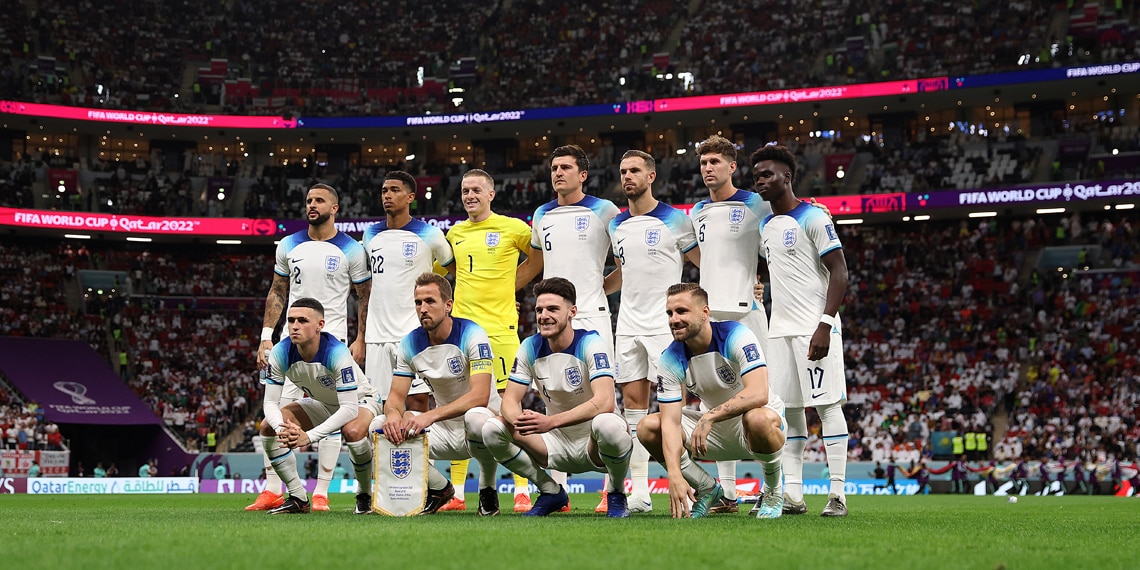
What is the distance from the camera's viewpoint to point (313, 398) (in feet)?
31.9

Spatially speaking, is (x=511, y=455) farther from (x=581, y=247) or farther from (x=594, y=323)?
(x=581, y=247)

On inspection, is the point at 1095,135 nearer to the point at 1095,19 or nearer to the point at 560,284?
the point at 1095,19

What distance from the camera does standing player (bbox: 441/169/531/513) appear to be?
33.7 feet

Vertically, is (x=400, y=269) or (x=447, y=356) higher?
(x=400, y=269)

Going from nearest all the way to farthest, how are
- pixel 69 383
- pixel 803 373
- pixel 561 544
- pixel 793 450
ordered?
pixel 561 544
pixel 803 373
pixel 793 450
pixel 69 383

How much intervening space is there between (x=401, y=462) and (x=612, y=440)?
5.72 ft

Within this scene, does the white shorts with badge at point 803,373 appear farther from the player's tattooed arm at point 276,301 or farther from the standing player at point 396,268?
the player's tattooed arm at point 276,301

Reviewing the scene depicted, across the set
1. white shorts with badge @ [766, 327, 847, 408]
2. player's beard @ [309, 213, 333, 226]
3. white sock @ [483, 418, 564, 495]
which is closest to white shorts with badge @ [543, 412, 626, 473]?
white sock @ [483, 418, 564, 495]

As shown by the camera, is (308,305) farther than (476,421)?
Yes

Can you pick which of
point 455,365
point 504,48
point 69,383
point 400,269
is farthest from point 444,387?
point 504,48

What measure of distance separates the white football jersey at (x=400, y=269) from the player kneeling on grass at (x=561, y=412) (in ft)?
8.46

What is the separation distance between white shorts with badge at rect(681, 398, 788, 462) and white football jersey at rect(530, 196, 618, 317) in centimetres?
173

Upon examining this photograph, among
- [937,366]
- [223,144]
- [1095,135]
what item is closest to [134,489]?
[937,366]

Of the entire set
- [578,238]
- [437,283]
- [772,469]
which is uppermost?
[578,238]
